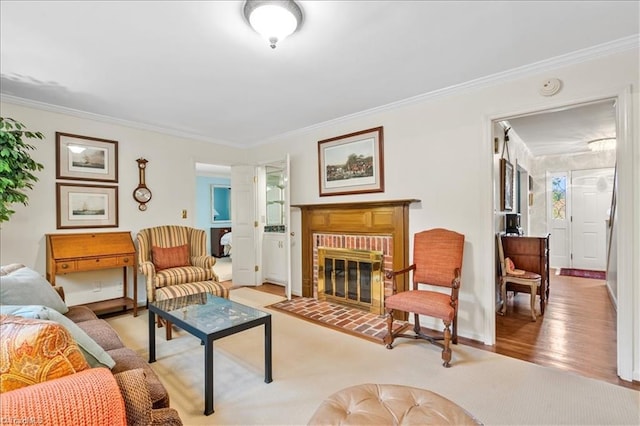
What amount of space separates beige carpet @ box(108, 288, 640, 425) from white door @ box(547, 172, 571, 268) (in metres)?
5.30

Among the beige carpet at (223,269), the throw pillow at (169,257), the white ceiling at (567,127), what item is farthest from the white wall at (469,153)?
the beige carpet at (223,269)

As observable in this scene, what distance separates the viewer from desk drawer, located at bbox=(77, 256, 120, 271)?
3.36 meters

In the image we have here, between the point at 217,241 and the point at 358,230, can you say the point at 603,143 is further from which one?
the point at 217,241

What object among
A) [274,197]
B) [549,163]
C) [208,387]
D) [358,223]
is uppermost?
[549,163]

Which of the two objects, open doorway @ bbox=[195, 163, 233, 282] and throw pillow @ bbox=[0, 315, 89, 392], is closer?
throw pillow @ bbox=[0, 315, 89, 392]

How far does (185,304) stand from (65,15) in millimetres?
2224

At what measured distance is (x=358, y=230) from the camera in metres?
3.81

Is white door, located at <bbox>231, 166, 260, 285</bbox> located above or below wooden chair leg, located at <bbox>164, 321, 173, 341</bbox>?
above

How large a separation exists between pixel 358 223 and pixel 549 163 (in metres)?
5.34

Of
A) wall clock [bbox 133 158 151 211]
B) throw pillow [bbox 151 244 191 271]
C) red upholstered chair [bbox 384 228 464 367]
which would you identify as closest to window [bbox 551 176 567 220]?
red upholstered chair [bbox 384 228 464 367]

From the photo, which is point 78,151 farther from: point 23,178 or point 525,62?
point 525,62

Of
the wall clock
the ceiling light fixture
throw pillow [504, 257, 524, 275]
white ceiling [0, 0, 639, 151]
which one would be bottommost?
throw pillow [504, 257, 524, 275]

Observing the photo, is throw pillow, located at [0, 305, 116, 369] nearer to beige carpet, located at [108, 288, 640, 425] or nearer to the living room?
beige carpet, located at [108, 288, 640, 425]

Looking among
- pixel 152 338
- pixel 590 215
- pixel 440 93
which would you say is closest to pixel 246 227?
pixel 152 338
